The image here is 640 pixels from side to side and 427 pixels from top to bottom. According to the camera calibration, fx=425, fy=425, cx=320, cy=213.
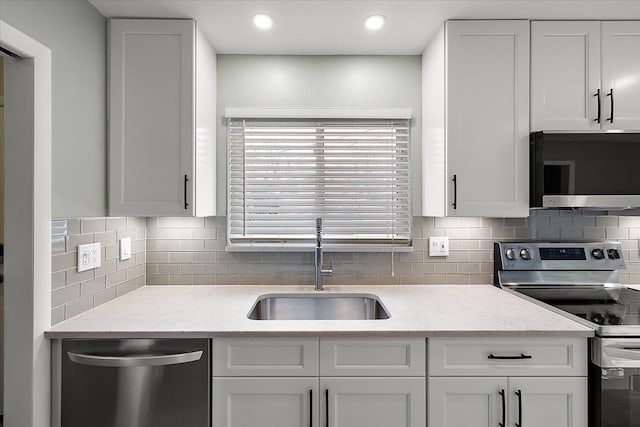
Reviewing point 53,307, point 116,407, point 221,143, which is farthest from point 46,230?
point 221,143

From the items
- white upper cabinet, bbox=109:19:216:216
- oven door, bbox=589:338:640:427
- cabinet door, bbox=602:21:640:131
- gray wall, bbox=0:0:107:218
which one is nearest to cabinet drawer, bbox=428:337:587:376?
oven door, bbox=589:338:640:427

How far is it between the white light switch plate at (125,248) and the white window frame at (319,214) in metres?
0.51

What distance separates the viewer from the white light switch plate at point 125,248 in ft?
6.88

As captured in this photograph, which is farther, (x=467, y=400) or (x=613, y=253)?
(x=613, y=253)

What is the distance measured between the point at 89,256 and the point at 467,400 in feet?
5.38

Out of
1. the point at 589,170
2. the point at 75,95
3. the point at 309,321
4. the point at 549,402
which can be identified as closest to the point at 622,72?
the point at 589,170

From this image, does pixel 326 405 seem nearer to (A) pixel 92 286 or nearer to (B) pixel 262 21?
(A) pixel 92 286

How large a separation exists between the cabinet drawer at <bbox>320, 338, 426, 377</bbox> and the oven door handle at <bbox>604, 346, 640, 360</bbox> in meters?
0.66

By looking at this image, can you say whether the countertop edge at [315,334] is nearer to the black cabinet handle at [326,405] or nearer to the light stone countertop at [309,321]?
the light stone countertop at [309,321]

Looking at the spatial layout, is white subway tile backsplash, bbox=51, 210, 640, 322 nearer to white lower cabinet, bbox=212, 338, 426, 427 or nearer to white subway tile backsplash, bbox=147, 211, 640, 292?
white subway tile backsplash, bbox=147, 211, 640, 292

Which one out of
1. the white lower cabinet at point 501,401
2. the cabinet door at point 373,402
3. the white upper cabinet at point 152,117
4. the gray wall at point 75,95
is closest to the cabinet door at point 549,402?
the white lower cabinet at point 501,401

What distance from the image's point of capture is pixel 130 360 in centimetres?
153

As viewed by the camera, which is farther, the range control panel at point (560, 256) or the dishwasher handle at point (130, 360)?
the range control panel at point (560, 256)

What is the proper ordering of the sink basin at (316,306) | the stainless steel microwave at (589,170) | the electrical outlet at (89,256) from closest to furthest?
the electrical outlet at (89,256) < the stainless steel microwave at (589,170) < the sink basin at (316,306)
